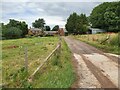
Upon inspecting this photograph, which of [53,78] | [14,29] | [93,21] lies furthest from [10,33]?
[53,78]

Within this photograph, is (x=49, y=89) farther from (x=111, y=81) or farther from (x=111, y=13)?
(x=111, y=13)

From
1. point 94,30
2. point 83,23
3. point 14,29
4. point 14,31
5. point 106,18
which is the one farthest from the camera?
point 83,23

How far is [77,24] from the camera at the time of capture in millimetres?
99188

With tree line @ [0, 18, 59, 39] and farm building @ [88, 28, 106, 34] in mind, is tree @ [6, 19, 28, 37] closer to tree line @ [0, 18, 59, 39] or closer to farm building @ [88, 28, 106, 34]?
tree line @ [0, 18, 59, 39]

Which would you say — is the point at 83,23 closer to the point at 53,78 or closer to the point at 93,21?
the point at 93,21

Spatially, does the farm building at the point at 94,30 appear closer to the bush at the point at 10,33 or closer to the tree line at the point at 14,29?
the tree line at the point at 14,29

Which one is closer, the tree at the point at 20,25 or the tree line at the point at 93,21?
the tree line at the point at 93,21

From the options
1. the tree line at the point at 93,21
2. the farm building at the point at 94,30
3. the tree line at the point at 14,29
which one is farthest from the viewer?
the farm building at the point at 94,30

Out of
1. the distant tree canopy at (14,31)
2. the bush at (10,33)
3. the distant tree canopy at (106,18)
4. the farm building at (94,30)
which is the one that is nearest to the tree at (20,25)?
the distant tree canopy at (14,31)

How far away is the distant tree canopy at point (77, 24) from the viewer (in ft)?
320

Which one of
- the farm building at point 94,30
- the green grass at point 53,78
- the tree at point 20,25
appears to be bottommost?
the green grass at point 53,78

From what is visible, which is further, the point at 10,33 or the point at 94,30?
the point at 94,30

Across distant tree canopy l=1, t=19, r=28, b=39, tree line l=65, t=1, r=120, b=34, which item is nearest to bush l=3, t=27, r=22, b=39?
distant tree canopy l=1, t=19, r=28, b=39

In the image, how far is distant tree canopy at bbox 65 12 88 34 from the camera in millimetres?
97625
